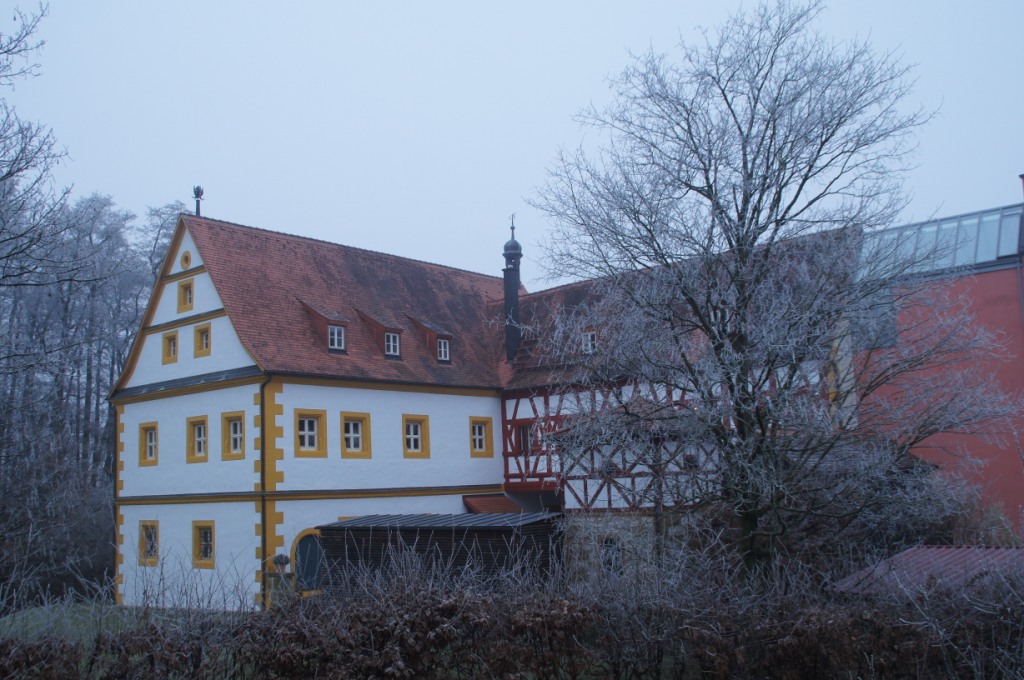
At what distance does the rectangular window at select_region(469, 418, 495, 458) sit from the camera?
25.6 metres

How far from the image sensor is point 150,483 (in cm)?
2384

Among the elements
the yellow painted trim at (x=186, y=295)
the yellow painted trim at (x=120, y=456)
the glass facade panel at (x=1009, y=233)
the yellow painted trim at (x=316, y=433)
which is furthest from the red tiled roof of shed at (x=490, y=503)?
the glass facade panel at (x=1009, y=233)

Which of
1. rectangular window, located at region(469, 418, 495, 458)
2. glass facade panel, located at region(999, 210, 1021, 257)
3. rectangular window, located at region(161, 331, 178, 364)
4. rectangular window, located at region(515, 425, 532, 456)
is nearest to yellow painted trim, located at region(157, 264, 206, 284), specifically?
rectangular window, located at region(161, 331, 178, 364)

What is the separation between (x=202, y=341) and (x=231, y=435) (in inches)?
98.6

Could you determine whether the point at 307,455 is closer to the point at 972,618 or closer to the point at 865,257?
the point at 865,257

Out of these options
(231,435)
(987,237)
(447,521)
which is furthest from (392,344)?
(987,237)

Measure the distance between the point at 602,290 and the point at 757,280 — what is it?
205 centimetres

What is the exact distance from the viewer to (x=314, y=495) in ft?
70.7

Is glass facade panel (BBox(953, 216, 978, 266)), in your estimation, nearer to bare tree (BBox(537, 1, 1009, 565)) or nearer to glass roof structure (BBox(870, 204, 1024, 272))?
glass roof structure (BBox(870, 204, 1024, 272))

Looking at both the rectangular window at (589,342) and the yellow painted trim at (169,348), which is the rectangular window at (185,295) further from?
the rectangular window at (589,342)

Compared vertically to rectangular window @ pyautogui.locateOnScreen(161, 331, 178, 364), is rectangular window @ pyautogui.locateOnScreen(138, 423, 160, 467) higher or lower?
lower

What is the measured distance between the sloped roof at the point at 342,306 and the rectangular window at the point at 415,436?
3.12 feet

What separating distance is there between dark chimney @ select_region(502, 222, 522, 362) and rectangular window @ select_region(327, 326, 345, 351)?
498 centimetres

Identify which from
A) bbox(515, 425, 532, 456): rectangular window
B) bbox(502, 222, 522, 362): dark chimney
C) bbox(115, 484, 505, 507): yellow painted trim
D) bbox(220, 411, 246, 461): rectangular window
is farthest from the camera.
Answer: bbox(502, 222, 522, 362): dark chimney
